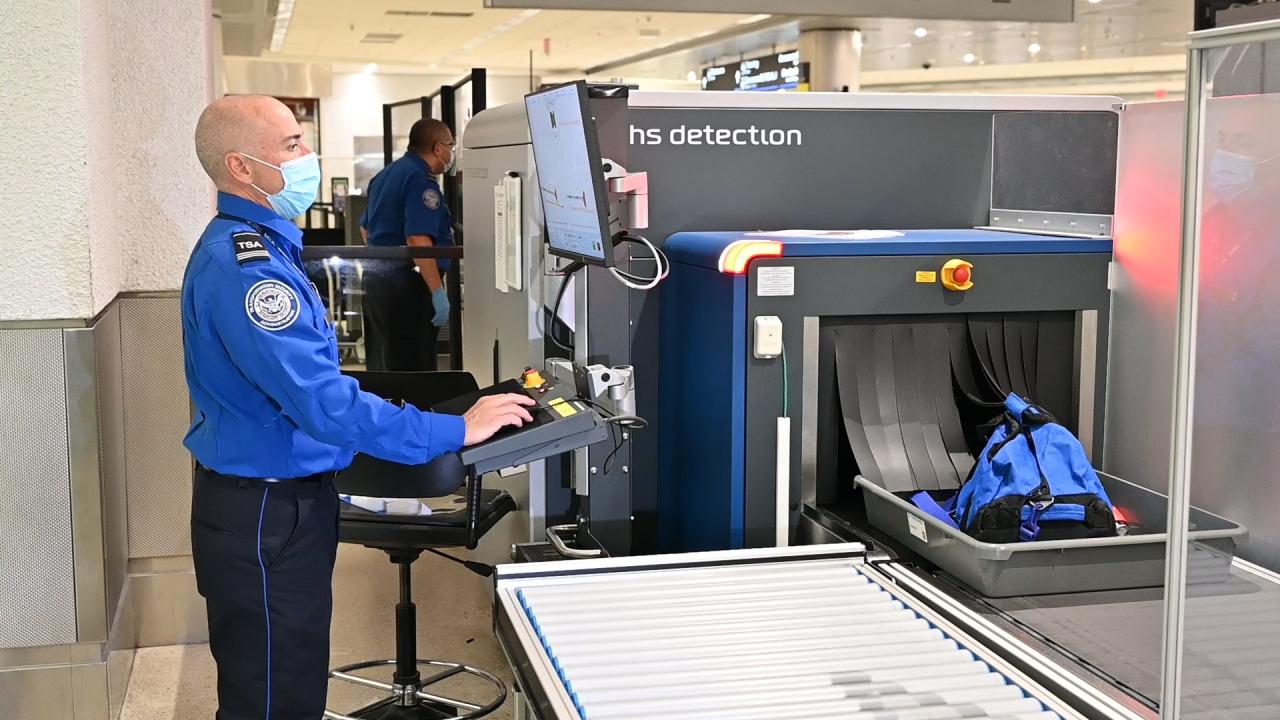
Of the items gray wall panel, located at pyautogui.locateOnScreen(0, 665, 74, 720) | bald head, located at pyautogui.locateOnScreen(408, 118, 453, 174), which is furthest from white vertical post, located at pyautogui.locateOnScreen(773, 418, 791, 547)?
bald head, located at pyautogui.locateOnScreen(408, 118, 453, 174)

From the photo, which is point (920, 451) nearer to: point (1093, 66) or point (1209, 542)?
point (1209, 542)

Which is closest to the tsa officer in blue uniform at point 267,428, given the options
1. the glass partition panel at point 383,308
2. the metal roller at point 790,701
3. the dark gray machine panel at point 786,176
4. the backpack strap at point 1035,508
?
the metal roller at point 790,701

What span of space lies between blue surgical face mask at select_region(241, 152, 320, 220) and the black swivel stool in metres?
0.60

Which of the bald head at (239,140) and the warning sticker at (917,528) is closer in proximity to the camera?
the bald head at (239,140)

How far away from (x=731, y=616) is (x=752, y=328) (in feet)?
2.48

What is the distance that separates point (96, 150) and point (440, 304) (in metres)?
2.34

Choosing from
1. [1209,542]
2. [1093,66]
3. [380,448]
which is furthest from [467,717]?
[1093,66]

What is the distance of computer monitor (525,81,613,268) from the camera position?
2582 mm

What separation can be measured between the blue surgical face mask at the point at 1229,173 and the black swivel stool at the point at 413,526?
161 centimetres

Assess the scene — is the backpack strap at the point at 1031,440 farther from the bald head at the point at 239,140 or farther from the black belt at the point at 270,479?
the bald head at the point at 239,140

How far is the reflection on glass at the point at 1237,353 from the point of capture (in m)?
1.34

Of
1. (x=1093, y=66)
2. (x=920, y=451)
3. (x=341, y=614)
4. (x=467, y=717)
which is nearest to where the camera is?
(x=920, y=451)

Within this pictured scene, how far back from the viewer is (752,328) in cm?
285

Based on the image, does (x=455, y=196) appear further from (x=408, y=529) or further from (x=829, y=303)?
(x=829, y=303)
